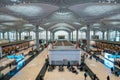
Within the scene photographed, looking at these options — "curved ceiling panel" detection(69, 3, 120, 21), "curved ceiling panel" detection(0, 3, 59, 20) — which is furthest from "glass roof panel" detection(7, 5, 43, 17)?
"curved ceiling panel" detection(69, 3, 120, 21)

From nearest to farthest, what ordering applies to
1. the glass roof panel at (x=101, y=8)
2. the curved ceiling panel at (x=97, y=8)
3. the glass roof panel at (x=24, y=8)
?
1. the curved ceiling panel at (x=97, y=8)
2. the glass roof panel at (x=101, y=8)
3. the glass roof panel at (x=24, y=8)

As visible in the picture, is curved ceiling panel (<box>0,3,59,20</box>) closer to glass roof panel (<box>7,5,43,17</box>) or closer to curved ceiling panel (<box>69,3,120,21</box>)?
glass roof panel (<box>7,5,43,17</box>)

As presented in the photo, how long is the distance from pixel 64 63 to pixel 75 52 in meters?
2.63

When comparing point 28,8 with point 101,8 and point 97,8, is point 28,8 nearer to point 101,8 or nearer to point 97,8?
point 97,8

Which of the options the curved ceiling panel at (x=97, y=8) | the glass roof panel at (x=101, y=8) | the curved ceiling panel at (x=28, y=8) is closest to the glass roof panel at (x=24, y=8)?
the curved ceiling panel at (x=28, y=8)

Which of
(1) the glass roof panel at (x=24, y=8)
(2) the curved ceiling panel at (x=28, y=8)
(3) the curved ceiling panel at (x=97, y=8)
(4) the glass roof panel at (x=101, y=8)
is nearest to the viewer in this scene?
(3) the curved ceiling panel at (x=97, y=8)

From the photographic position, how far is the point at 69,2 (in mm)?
29891

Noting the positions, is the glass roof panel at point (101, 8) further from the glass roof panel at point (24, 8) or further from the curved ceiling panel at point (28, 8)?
the glass roof panel at point (24, 8)

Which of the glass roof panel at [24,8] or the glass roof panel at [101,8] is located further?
the glass roof panel at [24,8]

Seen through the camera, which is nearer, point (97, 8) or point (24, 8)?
point (24, 8)

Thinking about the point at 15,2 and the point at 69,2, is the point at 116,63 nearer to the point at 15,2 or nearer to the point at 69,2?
the point at 69,2

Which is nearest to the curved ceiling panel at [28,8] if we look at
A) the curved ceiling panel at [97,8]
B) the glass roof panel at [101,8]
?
the curved ceiling panel at [97,8]

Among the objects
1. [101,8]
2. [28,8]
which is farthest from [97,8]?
[28,8]

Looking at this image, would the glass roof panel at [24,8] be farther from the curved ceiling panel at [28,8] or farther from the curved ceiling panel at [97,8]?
the curved ceiling panel at [97,8]
